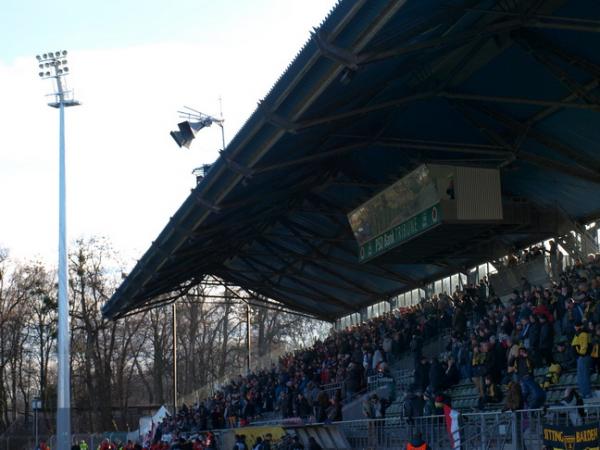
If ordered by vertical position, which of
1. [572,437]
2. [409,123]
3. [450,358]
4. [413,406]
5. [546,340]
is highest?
[409,123]

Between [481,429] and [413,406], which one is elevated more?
[413,406]

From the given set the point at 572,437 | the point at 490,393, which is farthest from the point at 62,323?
the point at 572,437

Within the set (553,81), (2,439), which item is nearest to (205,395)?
(2,439)

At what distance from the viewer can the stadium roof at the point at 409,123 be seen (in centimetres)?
1706

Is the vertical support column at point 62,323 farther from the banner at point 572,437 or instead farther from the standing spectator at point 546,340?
the banner at point 572,437

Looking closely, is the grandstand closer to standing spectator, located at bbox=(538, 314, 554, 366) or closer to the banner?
standing spectator, located at bbox=(538, 314, 554, 366)

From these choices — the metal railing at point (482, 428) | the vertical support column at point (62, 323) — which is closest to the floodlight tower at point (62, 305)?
the vertical support column at point (62, 323)

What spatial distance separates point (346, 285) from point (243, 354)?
3322 centimetres

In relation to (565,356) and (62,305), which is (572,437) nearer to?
(565,356)

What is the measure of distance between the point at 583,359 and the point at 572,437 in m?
3.96

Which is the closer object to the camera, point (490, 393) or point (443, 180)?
point (490, 393)

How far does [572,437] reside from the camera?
1293 cm

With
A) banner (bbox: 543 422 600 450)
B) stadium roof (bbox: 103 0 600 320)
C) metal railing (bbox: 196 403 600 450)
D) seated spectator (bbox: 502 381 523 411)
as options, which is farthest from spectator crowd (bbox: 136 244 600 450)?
stadium roof (bbox: 103 0 600 320)

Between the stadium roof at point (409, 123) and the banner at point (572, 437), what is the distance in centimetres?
698
